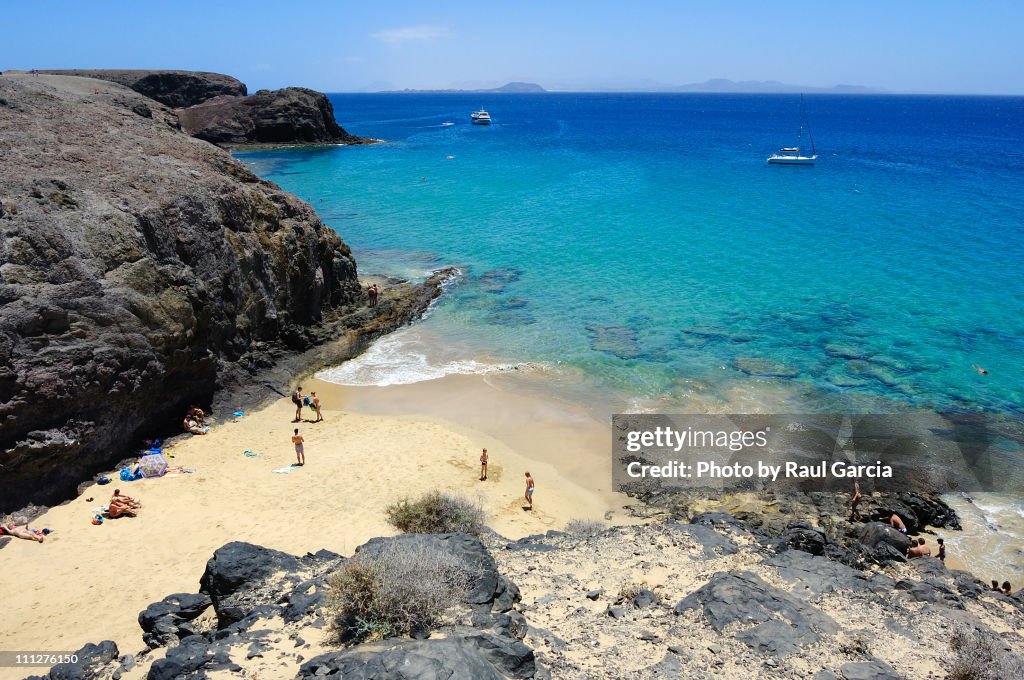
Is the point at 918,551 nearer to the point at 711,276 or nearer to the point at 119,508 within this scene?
the point at 119,508

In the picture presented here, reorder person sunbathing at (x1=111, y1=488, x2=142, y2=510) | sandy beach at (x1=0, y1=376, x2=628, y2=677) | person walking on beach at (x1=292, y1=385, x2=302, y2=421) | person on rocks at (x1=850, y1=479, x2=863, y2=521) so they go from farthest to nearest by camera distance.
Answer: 1. person walking on beach at (x1=292, y1=385, x2=302, y2=421)
2. person on rocks at (x1=850, y1=479, x2=863, y2=521)
3. person sunbathing at (x1=111, y1=488, x2=142, y2=510)
4. sandy beach at (x1=0, y1=376, x2=628, y2=677)

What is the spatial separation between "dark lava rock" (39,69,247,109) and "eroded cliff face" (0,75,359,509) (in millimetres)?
75102

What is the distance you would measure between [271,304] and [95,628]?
1359 centimetres

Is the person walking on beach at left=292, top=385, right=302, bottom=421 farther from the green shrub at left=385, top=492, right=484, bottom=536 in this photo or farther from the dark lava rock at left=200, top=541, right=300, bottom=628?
the dark lava rock at left=200, top=541, right=300, bottom=628

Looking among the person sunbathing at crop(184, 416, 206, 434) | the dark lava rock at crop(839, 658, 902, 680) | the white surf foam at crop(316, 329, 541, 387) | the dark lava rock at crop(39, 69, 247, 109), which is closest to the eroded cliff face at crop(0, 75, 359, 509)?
the person sunbathing at crop(184, 416, 206, 434)

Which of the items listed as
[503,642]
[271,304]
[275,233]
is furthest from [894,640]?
[275,233]

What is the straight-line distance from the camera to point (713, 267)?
35.0m

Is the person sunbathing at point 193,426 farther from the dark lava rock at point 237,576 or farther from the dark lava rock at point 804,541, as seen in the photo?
the dark lava rock at point 804,541

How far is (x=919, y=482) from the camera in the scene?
16.9 metres

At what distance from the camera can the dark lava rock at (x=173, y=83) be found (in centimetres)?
8644

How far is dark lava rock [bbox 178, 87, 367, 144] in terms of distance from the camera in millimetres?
83875

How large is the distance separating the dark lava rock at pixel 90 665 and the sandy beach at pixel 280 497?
37 centimetres

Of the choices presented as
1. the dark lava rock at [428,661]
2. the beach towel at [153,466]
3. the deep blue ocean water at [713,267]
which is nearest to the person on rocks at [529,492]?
the deep blue ocean water at [713,267]

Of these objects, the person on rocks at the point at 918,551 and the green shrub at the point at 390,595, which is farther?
the person on rocks at the point at 918,551
